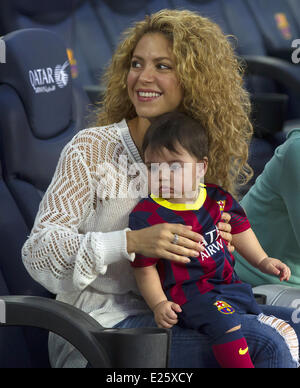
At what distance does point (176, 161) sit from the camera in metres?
1.33

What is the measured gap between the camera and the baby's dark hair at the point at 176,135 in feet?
4.34

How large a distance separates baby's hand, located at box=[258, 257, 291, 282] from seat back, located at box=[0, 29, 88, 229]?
1.75 feet

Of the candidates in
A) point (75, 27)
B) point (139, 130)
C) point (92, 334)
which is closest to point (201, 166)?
point (139, 130)

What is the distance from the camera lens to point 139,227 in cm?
135

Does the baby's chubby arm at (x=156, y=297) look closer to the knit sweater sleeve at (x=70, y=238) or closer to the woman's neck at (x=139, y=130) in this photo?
the knit sweater sleeve at (x=70, y=238)

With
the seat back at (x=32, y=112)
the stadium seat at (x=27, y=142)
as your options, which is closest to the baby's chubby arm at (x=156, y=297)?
the stadium seat at (x=27, y=142)

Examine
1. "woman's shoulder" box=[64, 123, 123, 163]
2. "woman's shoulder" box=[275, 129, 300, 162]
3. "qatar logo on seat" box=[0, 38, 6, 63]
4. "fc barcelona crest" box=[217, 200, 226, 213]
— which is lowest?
"fc barcelona crest" box=[217, 200, 226, 213]

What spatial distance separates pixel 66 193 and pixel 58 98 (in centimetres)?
42

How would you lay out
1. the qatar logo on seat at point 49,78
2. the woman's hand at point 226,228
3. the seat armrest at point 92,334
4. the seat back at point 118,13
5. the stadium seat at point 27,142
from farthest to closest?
the seat back at point 118,13, the qatar logo on seat at point 49,78, the stadium seat at point 27,142, the woman's hand at point 226,228, the seat armrest at point 92,334

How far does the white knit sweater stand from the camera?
1352 millimetres

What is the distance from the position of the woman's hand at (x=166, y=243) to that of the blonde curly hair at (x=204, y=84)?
0.92 feet

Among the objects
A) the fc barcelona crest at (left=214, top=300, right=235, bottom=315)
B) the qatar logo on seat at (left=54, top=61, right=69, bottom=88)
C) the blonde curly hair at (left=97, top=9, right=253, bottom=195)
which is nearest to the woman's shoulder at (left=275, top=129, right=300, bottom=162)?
the blonde curly hair at (left=97, top=9, right=253, bottom=195)

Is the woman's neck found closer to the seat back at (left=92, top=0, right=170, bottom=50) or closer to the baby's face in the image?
the baby's face

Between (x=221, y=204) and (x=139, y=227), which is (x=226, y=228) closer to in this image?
(x=221, y=204)
